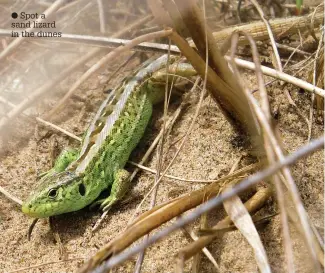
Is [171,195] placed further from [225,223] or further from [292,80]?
[292,80]

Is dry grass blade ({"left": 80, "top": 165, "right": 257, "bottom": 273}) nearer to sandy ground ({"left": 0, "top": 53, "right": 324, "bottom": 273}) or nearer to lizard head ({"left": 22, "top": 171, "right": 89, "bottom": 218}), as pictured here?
sandy ground ({"left": 0, "top": 53, "right": 324, "bottom": 273})

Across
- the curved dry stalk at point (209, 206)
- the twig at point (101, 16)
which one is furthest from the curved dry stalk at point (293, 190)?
the twig at point (101, 16)

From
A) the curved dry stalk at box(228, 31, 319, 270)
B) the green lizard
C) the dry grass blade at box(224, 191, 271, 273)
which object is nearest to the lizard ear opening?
the green lizard

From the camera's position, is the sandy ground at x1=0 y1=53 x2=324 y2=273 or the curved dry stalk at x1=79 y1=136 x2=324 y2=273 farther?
the sandy ground at x1=0 y1=53 x2=324 y2=273

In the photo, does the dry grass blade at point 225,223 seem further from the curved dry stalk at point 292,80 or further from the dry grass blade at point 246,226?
the curved dry stalk at point 292,80

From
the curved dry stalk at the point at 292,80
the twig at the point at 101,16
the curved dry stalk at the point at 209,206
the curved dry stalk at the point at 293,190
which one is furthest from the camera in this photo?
the twig at the point at 101,16

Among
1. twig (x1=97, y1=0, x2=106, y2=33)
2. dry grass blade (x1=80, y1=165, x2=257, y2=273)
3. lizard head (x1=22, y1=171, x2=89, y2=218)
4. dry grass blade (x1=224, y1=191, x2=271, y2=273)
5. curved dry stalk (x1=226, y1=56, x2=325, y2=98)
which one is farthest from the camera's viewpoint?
twig (x1=97, y1=0, x2=106, y2=33)

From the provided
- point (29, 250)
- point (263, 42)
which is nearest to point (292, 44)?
point (263, 42)

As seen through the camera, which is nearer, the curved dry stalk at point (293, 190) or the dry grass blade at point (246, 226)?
the curved dry stalk at point (293, 190)
